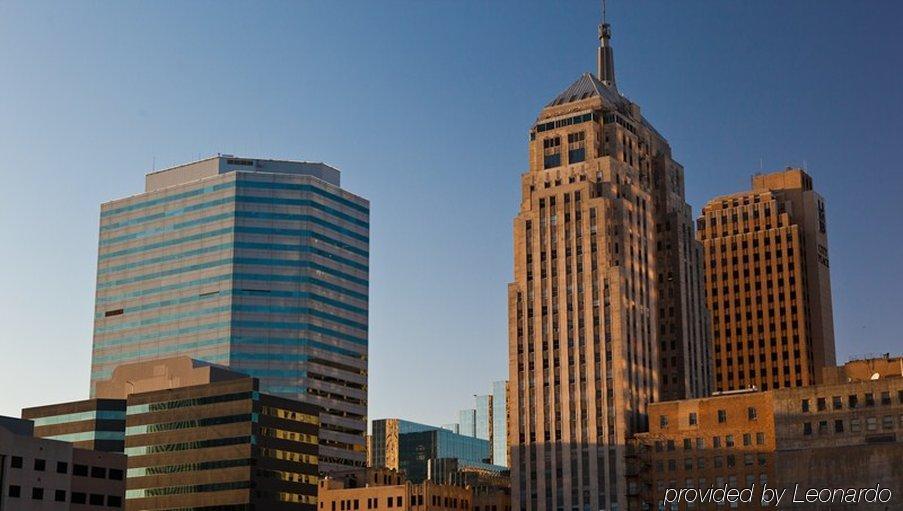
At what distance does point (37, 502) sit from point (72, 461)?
12003 millimetres

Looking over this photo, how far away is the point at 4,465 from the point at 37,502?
364 inches

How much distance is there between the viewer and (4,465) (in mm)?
181375

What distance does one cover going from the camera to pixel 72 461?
199 metres

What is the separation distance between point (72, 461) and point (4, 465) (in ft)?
59.2

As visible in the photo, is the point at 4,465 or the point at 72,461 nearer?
the point at 4,465

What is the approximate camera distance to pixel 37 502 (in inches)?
7387
